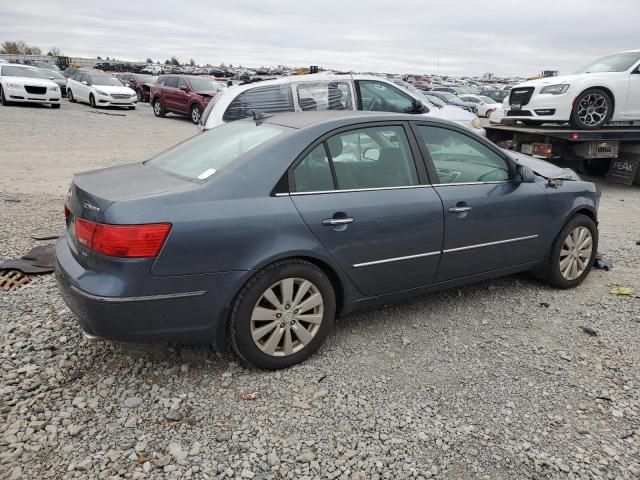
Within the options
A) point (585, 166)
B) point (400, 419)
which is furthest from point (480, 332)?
point (585, 166)

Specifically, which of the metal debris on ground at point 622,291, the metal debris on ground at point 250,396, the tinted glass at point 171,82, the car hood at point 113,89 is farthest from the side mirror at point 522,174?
the car hood at point 113,89

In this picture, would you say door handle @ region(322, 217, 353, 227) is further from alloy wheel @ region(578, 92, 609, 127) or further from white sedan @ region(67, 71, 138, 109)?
white sedan @ region(67, 71, 138, 109)

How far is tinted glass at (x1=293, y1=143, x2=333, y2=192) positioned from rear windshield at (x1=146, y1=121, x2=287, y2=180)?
297 mm

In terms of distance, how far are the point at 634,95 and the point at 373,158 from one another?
27.4 ft

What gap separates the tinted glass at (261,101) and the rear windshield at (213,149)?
3790 mm

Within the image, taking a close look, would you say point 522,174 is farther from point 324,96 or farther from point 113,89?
point 113,89

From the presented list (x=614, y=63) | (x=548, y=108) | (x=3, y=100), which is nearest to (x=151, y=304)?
(x=548, y=108)

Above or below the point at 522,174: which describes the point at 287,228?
below

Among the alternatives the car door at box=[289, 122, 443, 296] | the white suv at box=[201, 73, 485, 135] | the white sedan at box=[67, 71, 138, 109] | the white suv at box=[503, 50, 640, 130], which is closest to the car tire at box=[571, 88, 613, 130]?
the white suv at box=[503, 50, 640, 130]

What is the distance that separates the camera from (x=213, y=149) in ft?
11.9

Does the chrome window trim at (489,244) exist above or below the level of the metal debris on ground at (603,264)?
above

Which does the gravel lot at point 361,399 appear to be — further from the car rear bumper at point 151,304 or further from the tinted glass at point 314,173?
the tinted glass at point 314,173

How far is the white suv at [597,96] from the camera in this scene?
375 inches

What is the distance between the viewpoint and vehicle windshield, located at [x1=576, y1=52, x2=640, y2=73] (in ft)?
32.0
